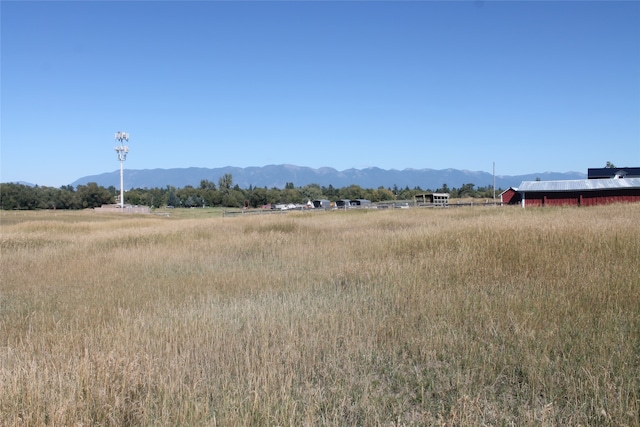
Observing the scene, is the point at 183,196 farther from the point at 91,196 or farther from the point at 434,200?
the point at 434,200

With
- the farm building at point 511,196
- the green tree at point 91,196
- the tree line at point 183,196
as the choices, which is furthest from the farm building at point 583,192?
the green tree at point 91,196

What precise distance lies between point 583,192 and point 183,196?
136 m

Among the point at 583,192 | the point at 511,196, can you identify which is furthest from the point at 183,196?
the point at 583,192

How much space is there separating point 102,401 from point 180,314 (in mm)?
2555

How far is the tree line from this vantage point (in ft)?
354

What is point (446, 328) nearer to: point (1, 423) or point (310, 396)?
point (310, 396)

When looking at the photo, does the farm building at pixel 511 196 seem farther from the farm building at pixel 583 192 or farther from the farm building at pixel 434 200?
the farm building at pixel 583 192

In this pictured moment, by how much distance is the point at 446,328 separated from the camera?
4945 mm

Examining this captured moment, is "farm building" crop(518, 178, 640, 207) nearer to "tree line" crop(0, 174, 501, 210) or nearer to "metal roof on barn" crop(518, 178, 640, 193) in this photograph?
"metal roof on barn" crop(518, 178, 640, 193)

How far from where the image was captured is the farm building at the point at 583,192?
1718 inches

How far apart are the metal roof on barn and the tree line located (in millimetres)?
74948

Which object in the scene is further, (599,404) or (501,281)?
(501,281)

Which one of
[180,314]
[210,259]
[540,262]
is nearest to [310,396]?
[180,314]

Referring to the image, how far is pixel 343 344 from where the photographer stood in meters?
4.66
